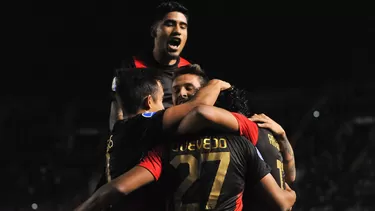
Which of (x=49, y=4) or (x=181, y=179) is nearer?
(x=181, y=179)

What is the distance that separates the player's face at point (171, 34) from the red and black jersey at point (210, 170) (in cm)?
187

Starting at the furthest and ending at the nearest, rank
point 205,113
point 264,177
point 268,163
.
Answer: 1. point 268,163
2. point 264,177
3. point 205,113

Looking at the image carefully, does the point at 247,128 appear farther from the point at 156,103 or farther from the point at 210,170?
the point at 156,103

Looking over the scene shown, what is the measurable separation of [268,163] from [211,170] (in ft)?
1.57

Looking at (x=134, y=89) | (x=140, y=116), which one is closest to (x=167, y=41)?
(x=134, y=89)

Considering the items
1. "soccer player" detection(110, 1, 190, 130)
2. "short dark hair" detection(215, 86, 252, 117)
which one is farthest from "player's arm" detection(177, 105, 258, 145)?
"soccer player" detection(110, 1, 190, 130)

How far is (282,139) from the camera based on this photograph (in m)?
3.93

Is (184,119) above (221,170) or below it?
above

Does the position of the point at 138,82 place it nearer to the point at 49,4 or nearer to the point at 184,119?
the point at 184,119

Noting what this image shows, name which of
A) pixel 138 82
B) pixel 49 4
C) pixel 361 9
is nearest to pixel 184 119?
pixel 138 82

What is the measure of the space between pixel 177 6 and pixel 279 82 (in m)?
6.84

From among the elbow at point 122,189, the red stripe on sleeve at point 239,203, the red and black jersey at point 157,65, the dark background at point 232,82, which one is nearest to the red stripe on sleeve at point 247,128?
the red stripe on sleeve at point 239,203

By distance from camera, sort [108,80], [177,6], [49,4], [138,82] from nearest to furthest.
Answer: [138,82] < [177,6] < [49,4] < [108,80]

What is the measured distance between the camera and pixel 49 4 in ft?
33.6
